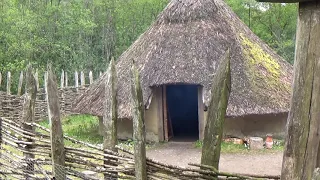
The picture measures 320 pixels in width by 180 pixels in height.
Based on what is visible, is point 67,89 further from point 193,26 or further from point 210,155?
point 210,155

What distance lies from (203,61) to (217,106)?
7.23m

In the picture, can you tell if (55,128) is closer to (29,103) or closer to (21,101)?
(29,103)

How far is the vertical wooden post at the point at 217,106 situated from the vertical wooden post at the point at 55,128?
5.95ft

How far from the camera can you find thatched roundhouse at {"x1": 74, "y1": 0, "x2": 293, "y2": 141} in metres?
9.82

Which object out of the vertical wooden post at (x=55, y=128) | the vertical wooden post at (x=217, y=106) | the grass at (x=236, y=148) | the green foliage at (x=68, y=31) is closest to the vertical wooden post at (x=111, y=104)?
the vertical wooden post at (x=55, y=128)

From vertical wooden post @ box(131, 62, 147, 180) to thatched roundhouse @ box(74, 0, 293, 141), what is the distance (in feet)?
19.2

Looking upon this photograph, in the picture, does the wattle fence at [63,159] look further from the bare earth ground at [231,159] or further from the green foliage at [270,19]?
the green foliage at [270,19]

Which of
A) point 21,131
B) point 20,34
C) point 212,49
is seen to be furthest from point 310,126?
point 20,34

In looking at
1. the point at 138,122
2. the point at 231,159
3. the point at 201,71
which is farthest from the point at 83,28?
the point at 138,122

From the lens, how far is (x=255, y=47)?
437 inches

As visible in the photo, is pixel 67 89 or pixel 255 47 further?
pixel 67 89

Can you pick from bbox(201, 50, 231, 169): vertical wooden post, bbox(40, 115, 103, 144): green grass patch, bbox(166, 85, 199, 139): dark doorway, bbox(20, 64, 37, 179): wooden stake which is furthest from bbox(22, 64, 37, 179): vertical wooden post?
bbox(166, 85, 199, 139): dark doorway

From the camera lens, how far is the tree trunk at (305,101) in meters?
2.45

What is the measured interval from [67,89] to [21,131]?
9.98 metres
